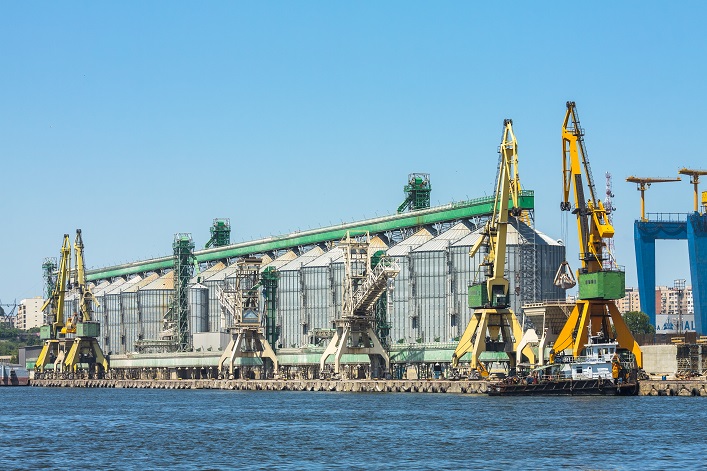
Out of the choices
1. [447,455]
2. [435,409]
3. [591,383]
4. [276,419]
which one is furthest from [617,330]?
[447,455]

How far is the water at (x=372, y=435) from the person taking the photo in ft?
226

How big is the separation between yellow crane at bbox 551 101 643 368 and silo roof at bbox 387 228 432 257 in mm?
59777

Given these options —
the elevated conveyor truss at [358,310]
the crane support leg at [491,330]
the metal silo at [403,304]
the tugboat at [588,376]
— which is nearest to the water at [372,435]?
the tugboat at [588,376]

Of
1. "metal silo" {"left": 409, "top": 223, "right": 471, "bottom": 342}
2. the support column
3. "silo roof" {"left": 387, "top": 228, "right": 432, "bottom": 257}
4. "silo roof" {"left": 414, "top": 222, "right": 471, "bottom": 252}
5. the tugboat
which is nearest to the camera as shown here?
the tugboat

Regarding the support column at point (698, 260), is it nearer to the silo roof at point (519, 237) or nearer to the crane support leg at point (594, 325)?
the silo roof at point (519, 237)

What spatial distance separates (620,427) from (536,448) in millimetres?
13492

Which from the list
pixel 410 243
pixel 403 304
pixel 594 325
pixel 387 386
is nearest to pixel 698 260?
pixel 410 243

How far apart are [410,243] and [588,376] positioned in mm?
75584

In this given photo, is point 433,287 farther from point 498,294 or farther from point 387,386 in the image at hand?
point 498,294

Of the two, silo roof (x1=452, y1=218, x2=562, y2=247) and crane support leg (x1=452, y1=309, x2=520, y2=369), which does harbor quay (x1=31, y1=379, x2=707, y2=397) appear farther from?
silo roof (x1=452, y1=218, x2=562, y2=247)

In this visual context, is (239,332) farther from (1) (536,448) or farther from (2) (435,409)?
(1) (536,448)

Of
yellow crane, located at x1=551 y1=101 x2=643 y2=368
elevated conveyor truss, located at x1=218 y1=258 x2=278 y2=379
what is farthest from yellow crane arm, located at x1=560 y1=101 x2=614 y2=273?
elevated conveyor truss, located at x1=218 y1=258 x2=278 y2=379

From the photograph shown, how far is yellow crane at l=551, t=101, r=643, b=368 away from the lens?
4921 inches

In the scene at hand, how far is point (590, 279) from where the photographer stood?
126m
